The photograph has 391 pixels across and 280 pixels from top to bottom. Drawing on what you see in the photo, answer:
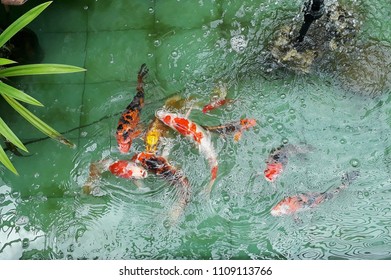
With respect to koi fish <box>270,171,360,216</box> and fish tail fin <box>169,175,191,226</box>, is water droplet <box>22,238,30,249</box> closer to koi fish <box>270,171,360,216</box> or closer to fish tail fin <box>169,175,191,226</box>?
fish tail fin <box>169,175,191,226</box>

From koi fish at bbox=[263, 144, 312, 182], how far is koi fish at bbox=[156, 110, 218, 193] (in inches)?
14.6

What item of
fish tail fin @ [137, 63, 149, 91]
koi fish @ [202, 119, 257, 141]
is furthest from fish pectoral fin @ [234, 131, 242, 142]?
fish tail fin @ [137, 63, 149, 91]

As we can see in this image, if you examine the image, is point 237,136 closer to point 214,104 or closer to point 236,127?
point 236,127

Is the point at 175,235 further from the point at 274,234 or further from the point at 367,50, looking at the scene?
the point at 367,50

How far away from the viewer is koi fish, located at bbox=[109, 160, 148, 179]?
324 cm

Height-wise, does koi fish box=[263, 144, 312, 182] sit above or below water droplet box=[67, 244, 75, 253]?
above

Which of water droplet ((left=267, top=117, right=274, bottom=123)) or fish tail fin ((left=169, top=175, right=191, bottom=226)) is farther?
water droplet ((left=267, top=117, right=274, bottom=123))

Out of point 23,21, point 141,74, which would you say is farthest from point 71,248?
point 23,21

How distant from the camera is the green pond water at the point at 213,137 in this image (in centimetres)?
314

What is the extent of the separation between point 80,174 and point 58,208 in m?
0.28

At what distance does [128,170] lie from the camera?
3252 millimetres

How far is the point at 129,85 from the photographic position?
3.47 metres
